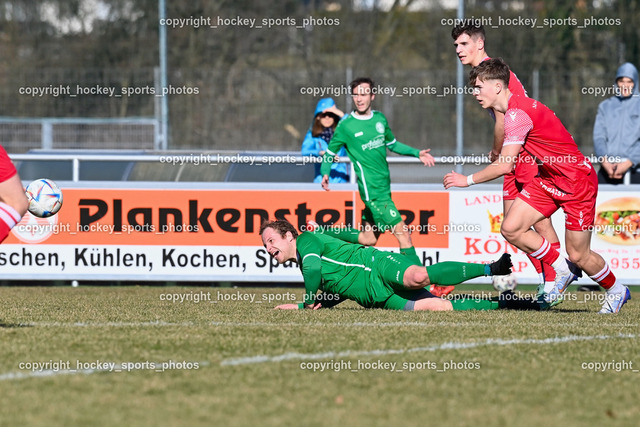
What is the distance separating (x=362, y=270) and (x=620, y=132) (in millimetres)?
4891

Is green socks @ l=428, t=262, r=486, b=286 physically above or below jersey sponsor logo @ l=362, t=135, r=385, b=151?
below

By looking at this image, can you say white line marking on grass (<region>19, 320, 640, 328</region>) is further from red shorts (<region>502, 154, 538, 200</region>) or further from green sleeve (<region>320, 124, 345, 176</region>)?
green sleeve (<region>320, 124, 345, 176</region>)

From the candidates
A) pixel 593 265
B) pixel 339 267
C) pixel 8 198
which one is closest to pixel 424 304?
pixel 339 267

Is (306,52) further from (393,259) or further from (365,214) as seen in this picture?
(393,259)

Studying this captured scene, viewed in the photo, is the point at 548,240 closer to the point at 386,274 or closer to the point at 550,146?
the point at 550,146

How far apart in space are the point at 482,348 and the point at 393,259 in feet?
6.31

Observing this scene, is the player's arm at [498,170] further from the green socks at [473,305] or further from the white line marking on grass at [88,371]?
the white line marking on grass at [88,371]

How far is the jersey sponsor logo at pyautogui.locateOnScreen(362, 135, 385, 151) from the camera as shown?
34.6 ft

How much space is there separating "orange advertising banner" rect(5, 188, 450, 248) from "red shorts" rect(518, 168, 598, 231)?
3341 mm

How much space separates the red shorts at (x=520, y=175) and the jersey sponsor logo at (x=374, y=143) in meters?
1.94

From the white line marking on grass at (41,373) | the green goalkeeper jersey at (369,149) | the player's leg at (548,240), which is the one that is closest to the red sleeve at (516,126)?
the player's leg at (548,240)

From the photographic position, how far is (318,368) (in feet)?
18.2

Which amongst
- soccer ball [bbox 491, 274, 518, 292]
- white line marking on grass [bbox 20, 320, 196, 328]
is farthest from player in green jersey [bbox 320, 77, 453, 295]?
white line marking on grass [bbox 20, 320, 196, 328]

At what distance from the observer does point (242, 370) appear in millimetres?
5418
